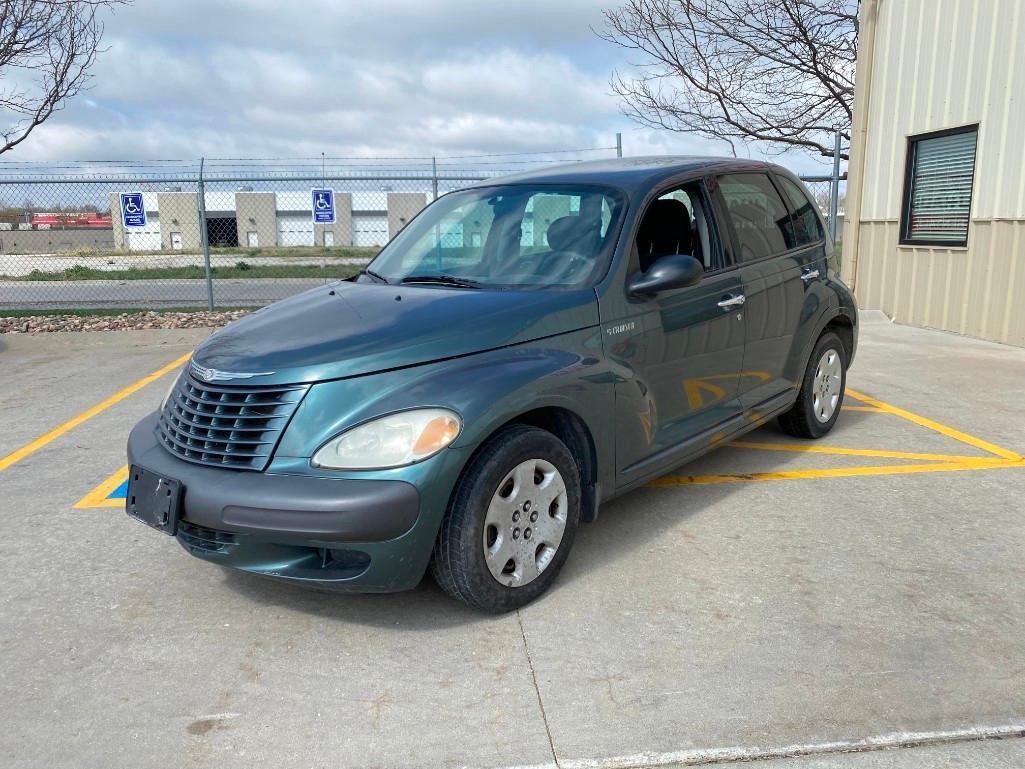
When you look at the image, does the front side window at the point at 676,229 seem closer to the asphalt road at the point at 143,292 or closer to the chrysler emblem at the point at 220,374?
the chrysler emblem at the point at 220,374

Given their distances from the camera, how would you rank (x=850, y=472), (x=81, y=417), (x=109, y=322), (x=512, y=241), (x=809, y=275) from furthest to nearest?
1. (x=109, y=322)
2. (x=81, y=417)
3. (x=809, y=275)
4. (x=850, y=472)
5. (x=512, y=241)

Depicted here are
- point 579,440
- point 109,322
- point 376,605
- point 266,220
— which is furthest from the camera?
point 266,220

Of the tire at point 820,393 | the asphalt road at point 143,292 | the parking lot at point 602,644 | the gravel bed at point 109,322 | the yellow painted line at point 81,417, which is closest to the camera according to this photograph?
the parking lot at point 602,644

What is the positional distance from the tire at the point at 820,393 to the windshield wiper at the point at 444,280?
8.12ft

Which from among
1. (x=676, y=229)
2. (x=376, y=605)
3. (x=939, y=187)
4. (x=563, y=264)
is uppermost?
(x=939, y=187)

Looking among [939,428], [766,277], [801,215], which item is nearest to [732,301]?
[766,277]

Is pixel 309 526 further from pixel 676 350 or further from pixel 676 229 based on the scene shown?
pixel 676 229

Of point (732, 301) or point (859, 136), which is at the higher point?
point (859, 136)

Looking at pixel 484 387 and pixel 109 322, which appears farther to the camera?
pixel 109 322

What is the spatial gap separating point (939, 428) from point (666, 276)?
10.7 ft

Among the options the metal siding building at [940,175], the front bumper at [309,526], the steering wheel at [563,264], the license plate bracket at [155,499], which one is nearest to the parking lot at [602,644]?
the front bumper at [309,526]

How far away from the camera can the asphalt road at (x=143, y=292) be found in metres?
15.2

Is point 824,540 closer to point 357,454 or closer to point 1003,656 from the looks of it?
point 1003,656

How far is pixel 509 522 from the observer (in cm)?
336
